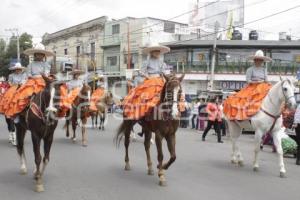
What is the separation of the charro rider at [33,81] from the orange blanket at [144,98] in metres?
1.91

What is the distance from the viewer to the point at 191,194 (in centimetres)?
768

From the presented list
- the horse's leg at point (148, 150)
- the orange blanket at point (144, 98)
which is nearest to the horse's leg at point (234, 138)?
the horse's leg at point (148, 150)

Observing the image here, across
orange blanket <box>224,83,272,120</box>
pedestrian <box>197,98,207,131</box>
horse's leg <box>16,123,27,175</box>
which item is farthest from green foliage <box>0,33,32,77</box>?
horse's leg <box>16,123,27,175</box>

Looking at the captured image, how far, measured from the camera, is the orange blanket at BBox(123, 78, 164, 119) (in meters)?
8.87

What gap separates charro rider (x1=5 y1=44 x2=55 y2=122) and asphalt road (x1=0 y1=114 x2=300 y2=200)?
1448mm

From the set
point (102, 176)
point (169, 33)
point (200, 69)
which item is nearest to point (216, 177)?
point (102, 176)

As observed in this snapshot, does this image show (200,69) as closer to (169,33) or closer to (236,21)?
(169,33)

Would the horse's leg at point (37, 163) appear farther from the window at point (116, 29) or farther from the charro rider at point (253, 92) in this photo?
the window at point (116, 29)

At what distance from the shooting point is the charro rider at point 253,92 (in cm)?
1060

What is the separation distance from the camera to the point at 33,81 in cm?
895

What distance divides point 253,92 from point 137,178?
378cm

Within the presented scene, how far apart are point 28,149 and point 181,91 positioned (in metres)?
6.36

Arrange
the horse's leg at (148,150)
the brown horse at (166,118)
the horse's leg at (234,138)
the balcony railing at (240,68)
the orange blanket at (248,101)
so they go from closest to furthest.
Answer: the brown horse at (166,118) → the horse's leg at (148,150) → the orange blanket at (248,101) → the horse's leg at (234,138) → the balcony railing at (240,68)

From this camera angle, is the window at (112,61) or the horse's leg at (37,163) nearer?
the horse's leg at (37,163)
